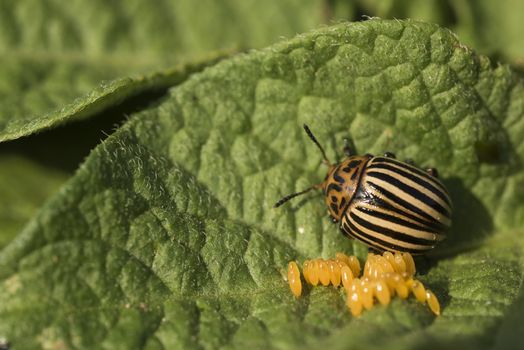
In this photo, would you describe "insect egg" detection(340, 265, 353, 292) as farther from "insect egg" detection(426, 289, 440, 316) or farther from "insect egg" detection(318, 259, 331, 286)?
"insect egg" detection(426, 289, 440, 316)

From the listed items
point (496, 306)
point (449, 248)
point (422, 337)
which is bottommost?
point (449, 248)

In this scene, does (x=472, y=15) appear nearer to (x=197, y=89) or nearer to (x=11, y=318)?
(x=197, y=89)

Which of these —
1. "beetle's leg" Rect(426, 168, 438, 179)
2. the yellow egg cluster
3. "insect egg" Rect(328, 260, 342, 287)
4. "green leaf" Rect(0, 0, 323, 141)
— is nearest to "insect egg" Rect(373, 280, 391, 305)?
the yellow egg cluster

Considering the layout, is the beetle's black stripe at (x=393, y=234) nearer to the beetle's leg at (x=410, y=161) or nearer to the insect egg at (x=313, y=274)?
the insect egg at (x=313, y=274)

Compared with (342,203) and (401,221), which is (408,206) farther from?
(342,203)

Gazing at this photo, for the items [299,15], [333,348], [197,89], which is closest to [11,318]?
[333,348]

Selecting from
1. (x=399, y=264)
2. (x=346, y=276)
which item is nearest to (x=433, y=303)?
(x=399, y=264)
